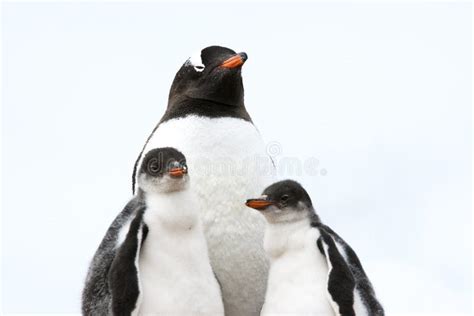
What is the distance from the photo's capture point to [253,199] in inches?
188

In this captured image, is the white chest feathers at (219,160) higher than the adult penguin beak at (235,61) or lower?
lower

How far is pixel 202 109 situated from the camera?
532 centimetres

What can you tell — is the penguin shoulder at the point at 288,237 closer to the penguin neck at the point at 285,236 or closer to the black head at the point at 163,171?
the penguin neck at the point at 285,236

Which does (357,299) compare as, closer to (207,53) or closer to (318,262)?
(318,262)

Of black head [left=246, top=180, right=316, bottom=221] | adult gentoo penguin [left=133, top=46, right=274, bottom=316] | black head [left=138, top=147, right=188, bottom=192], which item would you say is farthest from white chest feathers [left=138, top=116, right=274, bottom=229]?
black head [left=138, top=147, right=188, bottom=192]

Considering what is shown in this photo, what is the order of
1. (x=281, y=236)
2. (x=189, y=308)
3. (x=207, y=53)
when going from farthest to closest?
(x=207, y=53)
(x=281, y=236)
(x=189, y=308)

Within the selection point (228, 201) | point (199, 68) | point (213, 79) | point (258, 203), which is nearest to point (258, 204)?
point (258, 203)

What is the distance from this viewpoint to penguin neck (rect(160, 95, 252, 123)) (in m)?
5.30

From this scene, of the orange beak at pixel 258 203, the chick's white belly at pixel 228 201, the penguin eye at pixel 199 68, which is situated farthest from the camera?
the penguin eye at pixel 199 68

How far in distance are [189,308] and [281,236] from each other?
655 millimetres

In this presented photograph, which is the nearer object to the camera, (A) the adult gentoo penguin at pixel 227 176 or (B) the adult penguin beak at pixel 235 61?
(A) the adult gentoo penguin at pixel 227 176

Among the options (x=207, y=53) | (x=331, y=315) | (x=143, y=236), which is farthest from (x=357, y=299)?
(x=207, y=53)

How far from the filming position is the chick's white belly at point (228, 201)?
199 inches

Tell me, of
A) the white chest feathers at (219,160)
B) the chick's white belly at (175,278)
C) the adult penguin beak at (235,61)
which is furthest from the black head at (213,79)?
the chick's white belly at (175,278)
